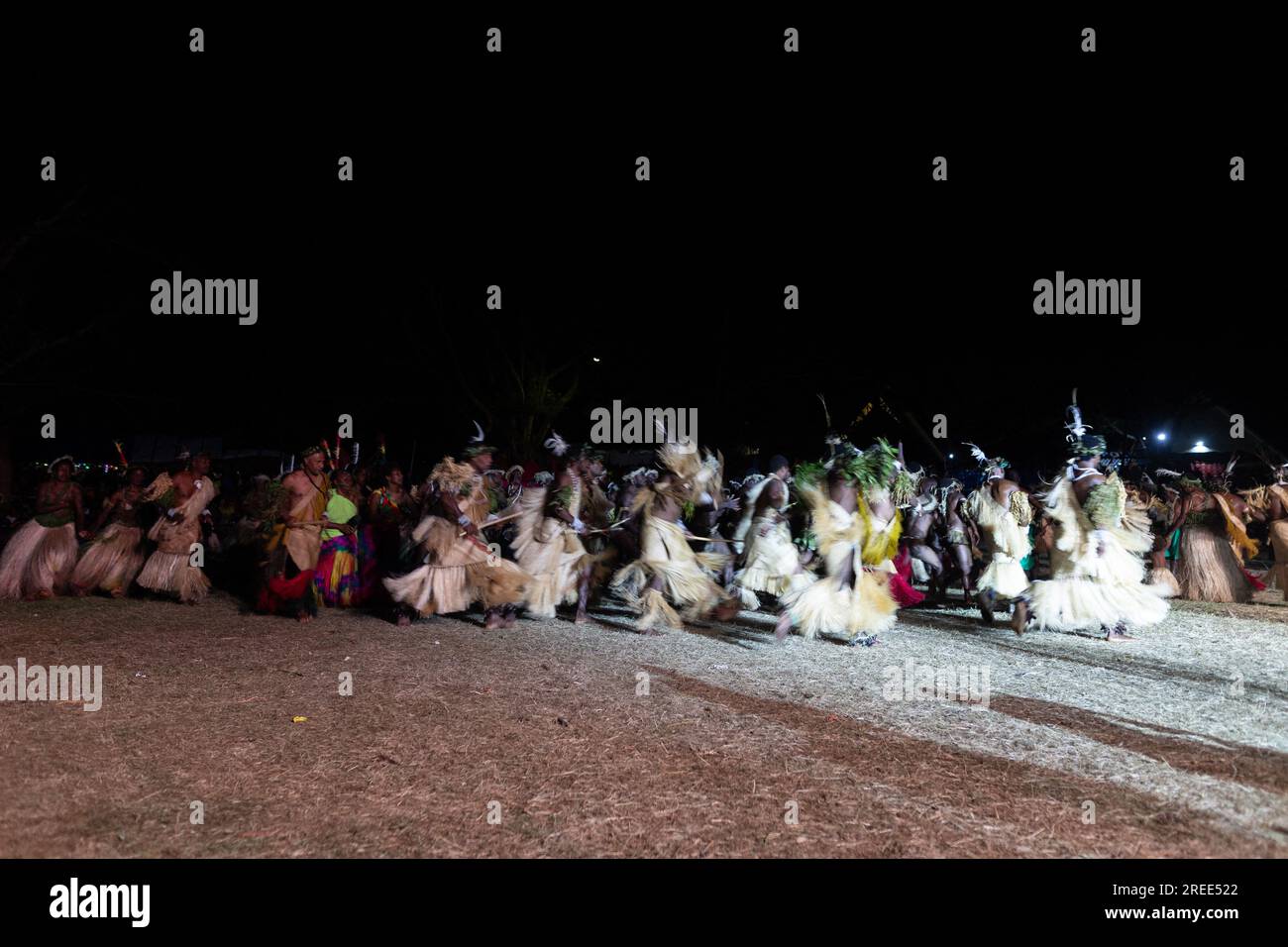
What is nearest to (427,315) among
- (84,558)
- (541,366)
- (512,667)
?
(541,366)

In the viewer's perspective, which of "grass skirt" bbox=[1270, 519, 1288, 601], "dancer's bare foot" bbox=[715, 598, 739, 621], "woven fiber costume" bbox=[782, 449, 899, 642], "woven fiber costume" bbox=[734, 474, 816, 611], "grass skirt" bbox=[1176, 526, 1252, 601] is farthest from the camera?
"grass skirt" bbox=[1176, 526, 1252, 601]

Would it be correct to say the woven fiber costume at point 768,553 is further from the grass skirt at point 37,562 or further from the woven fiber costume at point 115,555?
the grass skirt at point 37,562

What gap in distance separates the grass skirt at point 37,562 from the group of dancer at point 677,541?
Result: 2 cm

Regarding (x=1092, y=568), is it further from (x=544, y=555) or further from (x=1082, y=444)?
(x=544, y=555)

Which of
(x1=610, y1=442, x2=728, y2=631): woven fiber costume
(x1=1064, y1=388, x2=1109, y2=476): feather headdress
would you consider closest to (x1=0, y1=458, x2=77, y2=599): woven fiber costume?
(x1=610, y1=442, x2=728, y2=631): woven fiber costume

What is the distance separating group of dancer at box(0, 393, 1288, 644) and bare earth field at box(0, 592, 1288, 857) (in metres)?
0.82

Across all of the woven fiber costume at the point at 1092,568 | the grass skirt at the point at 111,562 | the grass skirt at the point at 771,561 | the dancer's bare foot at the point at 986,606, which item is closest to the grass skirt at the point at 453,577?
the grass skirt at the point at 771,561

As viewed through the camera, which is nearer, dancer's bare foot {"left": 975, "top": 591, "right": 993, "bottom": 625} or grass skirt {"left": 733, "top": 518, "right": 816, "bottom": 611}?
dancer's bare foot {"left": 975, "top": 591, "right": 993, "bottom": 625}

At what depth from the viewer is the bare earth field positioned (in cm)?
337

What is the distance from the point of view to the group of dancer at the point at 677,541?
7840 millimetres

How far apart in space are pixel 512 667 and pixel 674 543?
8.24 ft

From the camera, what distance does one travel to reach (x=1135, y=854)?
126 inches

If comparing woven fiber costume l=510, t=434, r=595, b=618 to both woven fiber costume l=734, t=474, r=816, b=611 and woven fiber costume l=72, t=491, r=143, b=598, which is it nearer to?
woven fiber costume l=734, t=474, r=816, b=611

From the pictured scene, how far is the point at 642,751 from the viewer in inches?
177
